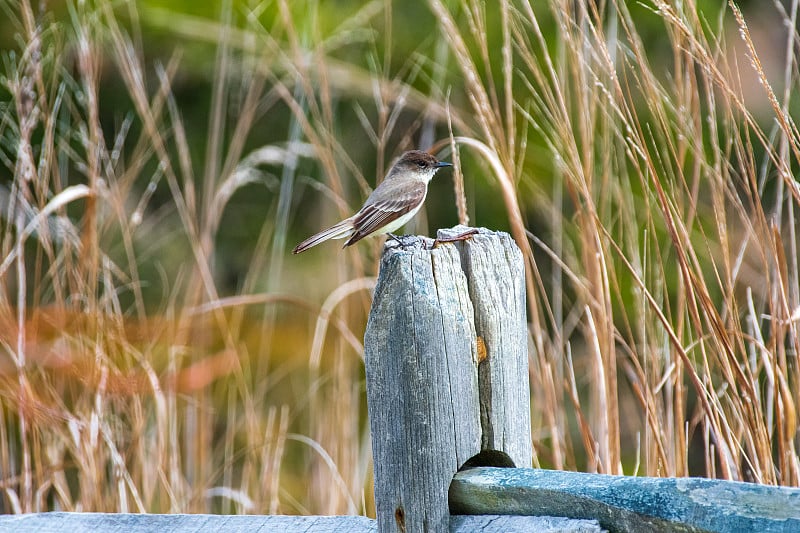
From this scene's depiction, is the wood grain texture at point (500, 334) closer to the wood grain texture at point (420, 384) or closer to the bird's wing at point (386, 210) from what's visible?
the wood grain texture at point (420, 384)

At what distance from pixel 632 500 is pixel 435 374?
344 mm

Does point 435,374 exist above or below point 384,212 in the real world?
below

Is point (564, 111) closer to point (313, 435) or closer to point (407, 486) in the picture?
point (407, 486)

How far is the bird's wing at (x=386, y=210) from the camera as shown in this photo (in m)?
3.21

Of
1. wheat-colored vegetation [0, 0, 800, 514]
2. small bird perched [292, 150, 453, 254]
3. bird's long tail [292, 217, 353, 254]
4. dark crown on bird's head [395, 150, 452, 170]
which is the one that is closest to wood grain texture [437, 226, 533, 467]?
wheat-colored vegetation [0, 0, 800, 514]

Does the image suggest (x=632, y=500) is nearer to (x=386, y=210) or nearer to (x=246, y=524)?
(x=246, y=524)

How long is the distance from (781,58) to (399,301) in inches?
213

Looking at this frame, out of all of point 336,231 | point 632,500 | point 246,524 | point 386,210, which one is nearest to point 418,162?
point 386,210

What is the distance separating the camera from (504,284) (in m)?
1.62

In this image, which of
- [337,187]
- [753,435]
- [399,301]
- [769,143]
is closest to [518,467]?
[399,301]

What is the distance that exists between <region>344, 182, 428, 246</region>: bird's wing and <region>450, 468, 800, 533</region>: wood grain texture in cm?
170

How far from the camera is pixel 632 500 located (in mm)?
1329

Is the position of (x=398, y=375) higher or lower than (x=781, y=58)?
lower

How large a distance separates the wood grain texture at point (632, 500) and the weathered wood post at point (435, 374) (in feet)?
0.20
